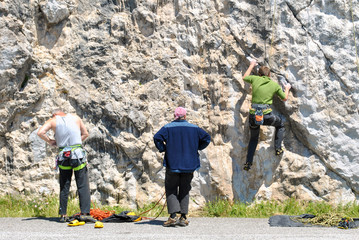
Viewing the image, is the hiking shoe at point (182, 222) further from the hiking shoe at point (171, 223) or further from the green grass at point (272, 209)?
the green grass at point (272, 209)

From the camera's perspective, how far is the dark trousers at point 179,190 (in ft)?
24.0

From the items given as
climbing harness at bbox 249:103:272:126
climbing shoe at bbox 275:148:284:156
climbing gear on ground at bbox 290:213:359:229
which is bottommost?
climbing gear on ground at bbox 290:213:359:229

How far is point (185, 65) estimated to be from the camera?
9148 millimetres

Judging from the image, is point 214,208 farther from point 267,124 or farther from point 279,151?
point 267,124

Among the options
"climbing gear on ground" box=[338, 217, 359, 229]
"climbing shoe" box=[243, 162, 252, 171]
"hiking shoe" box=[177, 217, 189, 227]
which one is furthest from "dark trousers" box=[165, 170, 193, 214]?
"climbing gear on ground" box=[338, 217, 359, 229]

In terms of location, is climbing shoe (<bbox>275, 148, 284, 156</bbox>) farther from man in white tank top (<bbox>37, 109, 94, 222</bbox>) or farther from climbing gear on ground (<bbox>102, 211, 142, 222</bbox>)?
man in white tank top (<bbox>37, 109, 94, 222</bbox>)

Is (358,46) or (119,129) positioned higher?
(358,46)

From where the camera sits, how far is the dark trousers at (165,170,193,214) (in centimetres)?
732

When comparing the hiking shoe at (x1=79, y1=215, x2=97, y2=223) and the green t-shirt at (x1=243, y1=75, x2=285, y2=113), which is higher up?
the green t-shirt at (x1=243, y1=75, x2=285, y2=113)

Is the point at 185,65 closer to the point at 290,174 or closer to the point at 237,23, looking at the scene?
the point at 237,23

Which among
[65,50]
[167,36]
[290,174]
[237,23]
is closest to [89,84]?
[65,50]

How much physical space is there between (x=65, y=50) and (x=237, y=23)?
127 inches

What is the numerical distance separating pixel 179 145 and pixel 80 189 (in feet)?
5.36

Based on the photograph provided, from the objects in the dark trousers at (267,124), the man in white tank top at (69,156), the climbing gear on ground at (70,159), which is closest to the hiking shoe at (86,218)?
the man in white tank top at (69,156)
